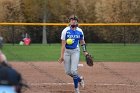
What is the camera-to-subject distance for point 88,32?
1405 inches

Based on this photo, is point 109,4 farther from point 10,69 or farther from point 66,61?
point 10,69

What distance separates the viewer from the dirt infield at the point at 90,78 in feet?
40.5

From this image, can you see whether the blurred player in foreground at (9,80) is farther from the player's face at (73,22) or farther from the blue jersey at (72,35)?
the blue jersey at (72,35)

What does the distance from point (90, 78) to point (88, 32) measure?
21.0 meters

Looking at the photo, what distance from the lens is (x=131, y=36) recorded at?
34875mm

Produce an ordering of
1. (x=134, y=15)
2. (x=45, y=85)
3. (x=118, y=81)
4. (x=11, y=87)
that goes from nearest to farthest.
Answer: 1. (x=11, y=87)
2. (x=45, y=85)
3. (x=118, y=81)
4. (x=134, y=15)

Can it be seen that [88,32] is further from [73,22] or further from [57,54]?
[73,22]

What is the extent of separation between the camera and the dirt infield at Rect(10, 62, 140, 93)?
40.5 feet

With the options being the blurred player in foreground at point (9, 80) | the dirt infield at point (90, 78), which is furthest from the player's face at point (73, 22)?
the blurred player in foreground at point (9, 80)

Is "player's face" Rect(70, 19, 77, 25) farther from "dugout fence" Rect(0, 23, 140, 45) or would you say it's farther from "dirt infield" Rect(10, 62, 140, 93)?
"dugout fence" Rect(0, 23, 140, 45)

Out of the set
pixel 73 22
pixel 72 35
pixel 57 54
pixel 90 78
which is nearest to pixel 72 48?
pixel 72 35

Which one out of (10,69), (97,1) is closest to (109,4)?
(97,1)

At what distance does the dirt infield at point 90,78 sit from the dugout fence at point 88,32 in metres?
14.3

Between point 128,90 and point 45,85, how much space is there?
2326 mm
